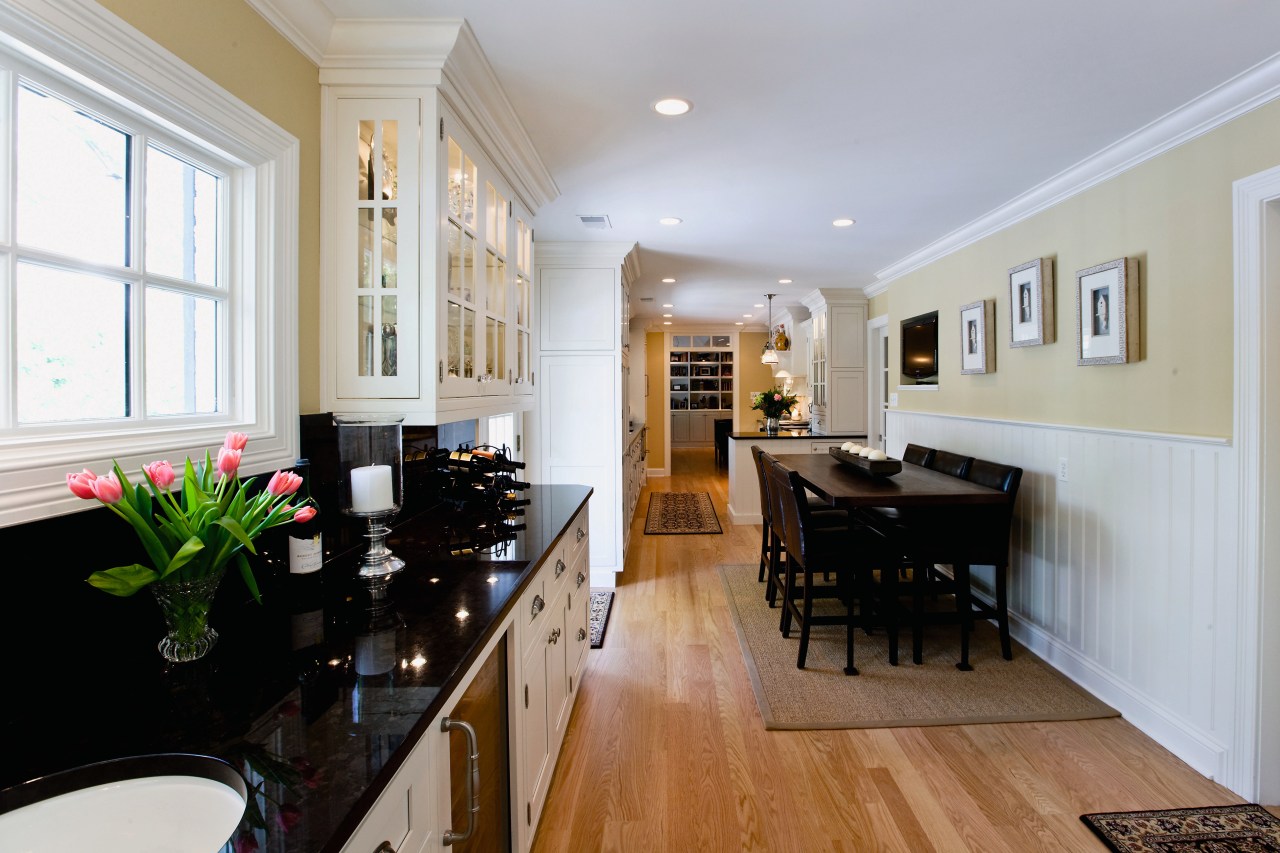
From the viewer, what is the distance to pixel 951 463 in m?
3.78

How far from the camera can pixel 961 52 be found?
76.0 inches

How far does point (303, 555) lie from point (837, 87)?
2.18 m

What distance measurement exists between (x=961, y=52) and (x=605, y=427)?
3.18 metres

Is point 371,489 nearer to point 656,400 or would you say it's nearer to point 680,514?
point 680,514

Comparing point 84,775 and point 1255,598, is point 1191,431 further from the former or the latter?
point 84,775

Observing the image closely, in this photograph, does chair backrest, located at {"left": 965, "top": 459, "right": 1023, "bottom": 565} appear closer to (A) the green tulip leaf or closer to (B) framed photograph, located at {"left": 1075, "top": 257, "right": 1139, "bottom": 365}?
(B) framed photograph, located at {"left": 1075, "top": 257, "right": 1139, "bottom": 365}

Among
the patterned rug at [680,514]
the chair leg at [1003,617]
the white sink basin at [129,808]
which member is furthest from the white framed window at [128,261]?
the patterned rug at [680,514]

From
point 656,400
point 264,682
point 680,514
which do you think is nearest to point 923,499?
point 264,682

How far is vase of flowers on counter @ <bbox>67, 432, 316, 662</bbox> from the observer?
1016 millimetres

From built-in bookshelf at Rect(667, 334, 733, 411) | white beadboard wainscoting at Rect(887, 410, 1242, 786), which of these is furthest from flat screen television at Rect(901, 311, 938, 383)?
built-in bookshelf at Rect(667, 334, 733, 411)

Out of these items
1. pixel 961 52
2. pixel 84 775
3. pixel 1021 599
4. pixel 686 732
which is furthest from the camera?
pixel 1021 599

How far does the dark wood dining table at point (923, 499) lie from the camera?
9.38 ft

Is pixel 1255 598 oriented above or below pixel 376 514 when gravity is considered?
below

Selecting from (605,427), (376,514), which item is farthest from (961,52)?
(605,427)
